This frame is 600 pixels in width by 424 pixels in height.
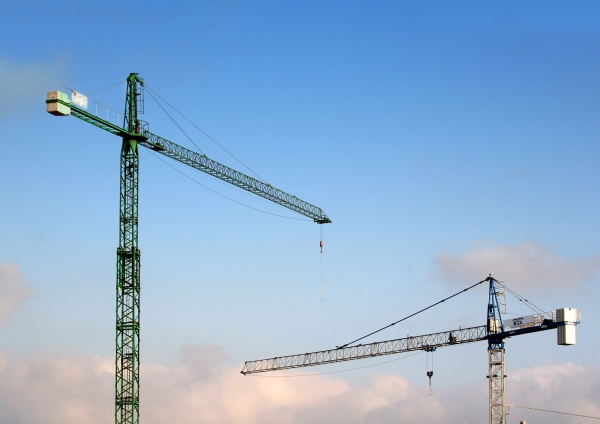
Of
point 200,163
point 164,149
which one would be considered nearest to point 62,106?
point 164,149

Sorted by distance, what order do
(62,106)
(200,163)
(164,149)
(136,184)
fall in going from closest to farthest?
(62,106) < (136,184) < (164,149) < (200,163)

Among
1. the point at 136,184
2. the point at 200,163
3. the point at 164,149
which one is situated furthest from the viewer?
the point at 200,163

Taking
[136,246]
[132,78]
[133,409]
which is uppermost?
[132,78]

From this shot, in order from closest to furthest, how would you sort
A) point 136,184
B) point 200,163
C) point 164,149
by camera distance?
point 136,184, point 164,149, point 200,163

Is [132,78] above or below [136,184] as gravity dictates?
above

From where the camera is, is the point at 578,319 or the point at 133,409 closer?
the point at 133,409

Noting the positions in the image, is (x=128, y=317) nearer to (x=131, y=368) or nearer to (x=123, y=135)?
(x=131, y=368)

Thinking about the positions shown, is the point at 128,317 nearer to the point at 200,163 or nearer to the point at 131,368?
the point at 131,368

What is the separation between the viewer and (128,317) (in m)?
164

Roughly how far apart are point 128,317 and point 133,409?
46.7 feet

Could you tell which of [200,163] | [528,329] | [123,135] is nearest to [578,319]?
[528,329]

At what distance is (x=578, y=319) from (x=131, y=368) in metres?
81.8

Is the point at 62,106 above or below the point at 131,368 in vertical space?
above

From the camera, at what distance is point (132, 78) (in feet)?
575
